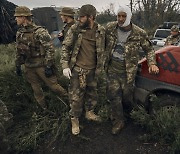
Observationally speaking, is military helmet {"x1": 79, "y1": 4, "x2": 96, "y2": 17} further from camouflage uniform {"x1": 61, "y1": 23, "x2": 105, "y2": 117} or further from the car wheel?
the car wheel

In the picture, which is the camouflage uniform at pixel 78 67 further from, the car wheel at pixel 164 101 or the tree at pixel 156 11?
the tree at pixel 156 11

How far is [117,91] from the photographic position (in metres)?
3.44

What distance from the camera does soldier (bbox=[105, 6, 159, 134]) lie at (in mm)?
3235

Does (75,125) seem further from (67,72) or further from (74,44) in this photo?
(74,44)

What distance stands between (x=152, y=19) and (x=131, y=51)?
75.9ft

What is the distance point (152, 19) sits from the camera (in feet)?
81.5

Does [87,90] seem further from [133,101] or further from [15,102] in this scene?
[15,102]

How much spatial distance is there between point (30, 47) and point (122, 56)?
1.59 metres

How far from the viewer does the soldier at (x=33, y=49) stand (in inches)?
149

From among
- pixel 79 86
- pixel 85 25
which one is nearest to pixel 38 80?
pixel 79 86

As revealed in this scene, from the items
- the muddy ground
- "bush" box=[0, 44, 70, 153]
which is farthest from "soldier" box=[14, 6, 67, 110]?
the muddy ground

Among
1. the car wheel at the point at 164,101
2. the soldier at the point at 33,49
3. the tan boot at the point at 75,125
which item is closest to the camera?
the car wheel at the point at 164,101

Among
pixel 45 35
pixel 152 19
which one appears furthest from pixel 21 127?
pixel 152 19

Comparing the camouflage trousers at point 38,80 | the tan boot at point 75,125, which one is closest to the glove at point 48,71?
the camouflage trousers at point 38,80
